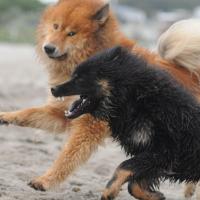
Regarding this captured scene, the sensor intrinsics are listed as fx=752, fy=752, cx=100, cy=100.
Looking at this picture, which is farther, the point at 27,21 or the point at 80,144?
the point at 27,21

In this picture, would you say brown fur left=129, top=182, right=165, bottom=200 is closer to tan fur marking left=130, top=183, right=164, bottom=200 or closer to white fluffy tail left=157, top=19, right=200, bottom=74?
tan fur marking left=130, top=183, right=164, bottom=200

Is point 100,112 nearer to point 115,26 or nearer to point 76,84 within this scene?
point 76,84

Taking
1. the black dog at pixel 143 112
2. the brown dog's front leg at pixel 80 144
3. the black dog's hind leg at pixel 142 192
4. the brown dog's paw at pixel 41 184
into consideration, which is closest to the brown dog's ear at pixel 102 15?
the brown dog's front leg at pixel 80 144

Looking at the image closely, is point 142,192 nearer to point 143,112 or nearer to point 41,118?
point 143,112

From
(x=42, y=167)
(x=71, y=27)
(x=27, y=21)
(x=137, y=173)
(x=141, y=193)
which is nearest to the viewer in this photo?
(x=137, y=173)

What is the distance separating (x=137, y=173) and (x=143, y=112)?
55 centimetres

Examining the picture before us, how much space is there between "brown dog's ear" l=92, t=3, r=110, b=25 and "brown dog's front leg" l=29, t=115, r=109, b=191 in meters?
1.16

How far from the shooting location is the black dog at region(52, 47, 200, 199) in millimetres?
6750

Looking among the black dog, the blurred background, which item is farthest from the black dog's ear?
the blurred background

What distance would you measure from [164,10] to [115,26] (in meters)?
96.3

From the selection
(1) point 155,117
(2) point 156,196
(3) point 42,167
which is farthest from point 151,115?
(3) point 42,167

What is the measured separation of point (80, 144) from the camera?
300 inches

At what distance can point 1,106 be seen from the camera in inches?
523

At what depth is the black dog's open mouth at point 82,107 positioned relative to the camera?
6.96m
